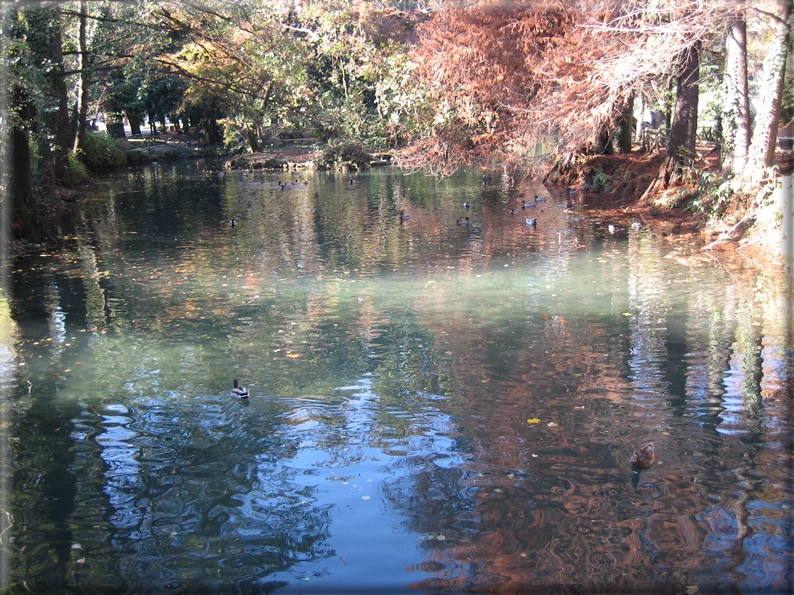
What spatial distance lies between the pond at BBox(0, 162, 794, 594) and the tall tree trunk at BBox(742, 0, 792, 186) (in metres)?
2.83

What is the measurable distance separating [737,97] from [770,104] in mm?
1328

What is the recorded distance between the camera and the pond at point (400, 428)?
4.62 meters

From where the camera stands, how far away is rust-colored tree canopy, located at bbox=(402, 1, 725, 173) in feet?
49.6

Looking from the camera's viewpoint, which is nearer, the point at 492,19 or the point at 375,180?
the point at 492,19

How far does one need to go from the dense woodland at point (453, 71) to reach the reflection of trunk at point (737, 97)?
1.1 inches

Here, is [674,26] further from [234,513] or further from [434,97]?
[234,513]

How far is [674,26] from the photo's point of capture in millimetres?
11930

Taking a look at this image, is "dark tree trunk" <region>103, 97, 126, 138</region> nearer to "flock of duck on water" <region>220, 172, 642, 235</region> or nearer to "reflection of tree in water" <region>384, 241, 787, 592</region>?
"flock of duck on water" <region>220, 172, 642, 235</region>

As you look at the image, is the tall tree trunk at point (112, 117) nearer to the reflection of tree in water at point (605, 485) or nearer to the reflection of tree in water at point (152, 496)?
the reflection of tree in water at point (152, 496)

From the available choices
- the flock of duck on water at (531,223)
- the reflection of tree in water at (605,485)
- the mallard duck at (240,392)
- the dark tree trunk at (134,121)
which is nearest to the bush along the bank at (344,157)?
the flock of duck on water at (531,223)

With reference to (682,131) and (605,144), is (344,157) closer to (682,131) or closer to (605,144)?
(605,144)

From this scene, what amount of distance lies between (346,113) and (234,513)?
14.5 metres

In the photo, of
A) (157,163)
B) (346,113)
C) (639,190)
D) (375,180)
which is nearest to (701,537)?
(346,113)

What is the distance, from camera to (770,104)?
1345 centimetres
